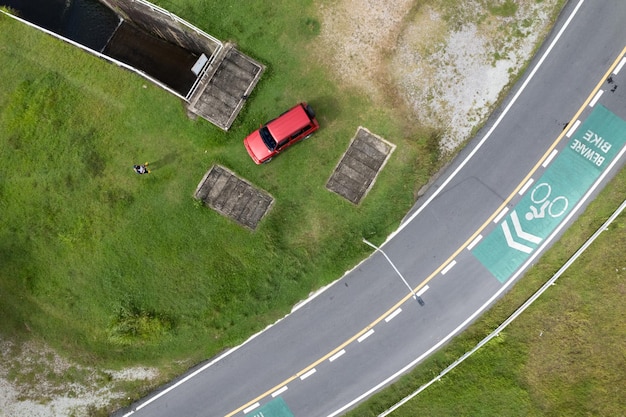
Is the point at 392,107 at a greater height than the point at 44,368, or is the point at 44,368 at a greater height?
the point at 392,107

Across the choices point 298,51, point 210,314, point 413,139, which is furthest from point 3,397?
point 413,139

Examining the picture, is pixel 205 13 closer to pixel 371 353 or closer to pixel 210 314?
pixel 210 314

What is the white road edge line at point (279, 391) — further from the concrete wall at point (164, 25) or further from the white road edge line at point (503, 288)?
the concrete wall at point (164, 25)

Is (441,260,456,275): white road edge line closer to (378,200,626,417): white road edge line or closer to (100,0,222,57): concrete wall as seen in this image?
(378,200,626,417): white road edge line

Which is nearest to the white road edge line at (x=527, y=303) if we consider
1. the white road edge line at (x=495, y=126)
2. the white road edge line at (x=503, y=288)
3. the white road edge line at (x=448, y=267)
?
the white road edge line at (x=503, y=288)

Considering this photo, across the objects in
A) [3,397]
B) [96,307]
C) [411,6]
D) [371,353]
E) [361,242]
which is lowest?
[3,397]

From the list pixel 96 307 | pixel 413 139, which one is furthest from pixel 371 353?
pixel 96 307
